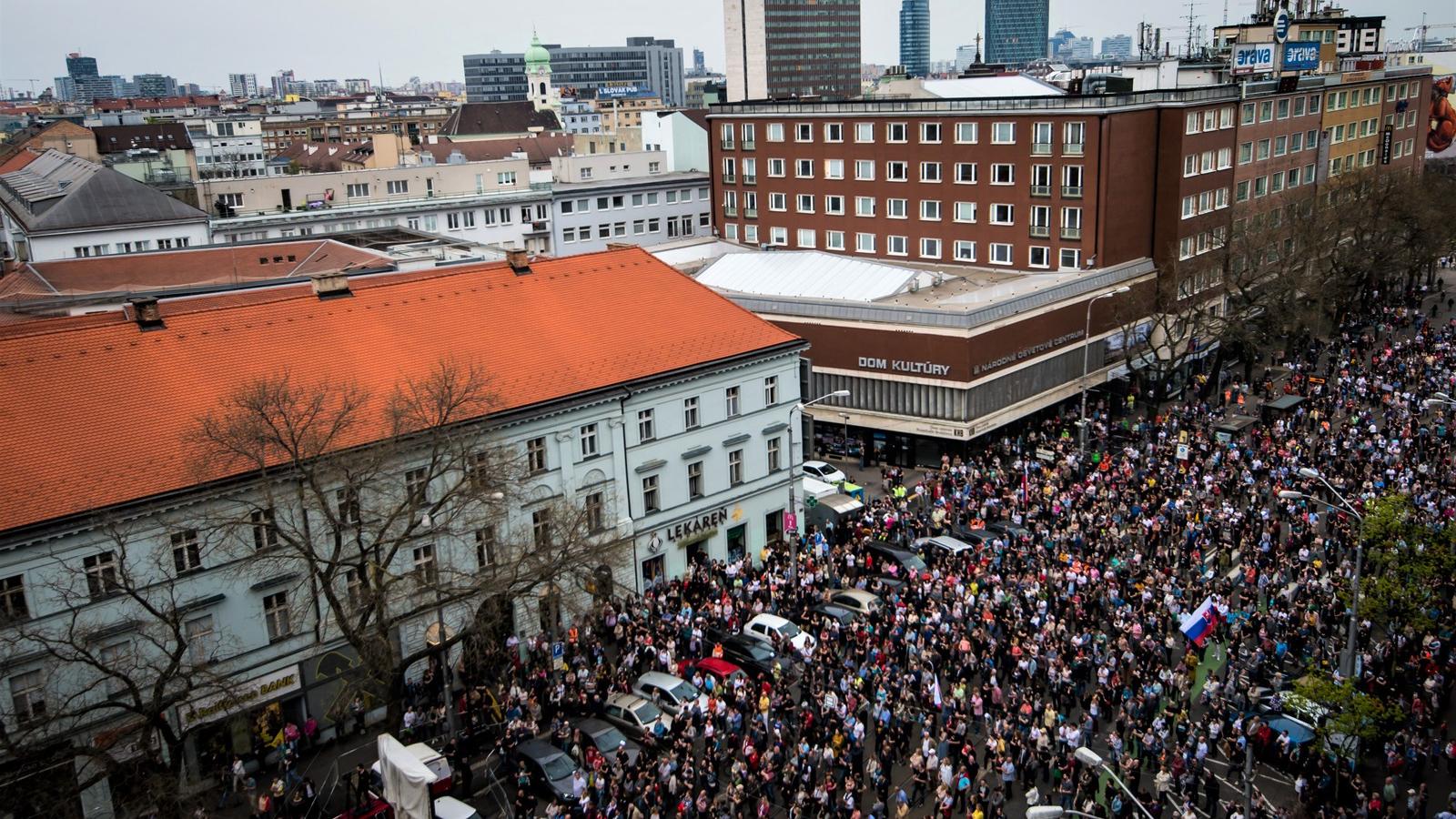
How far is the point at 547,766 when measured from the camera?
30.1m

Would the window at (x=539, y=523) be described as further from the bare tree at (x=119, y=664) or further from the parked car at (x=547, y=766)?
the bare tree at (x=119, y=664)

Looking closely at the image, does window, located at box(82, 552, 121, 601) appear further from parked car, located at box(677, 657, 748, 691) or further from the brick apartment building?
the brick apartment building

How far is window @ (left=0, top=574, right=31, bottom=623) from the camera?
28.1 m

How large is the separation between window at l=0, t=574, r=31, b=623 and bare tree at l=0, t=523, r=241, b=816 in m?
0.31

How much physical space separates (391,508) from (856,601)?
15.1m

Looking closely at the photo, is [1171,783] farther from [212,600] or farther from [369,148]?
[369,148]

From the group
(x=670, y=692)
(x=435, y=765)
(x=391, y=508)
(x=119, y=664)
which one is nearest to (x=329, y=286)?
(x=391, y=508)

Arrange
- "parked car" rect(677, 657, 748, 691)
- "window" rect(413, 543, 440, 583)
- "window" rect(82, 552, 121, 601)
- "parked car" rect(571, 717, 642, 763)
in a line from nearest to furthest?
"window" rect(82, 552, 121, 601) → "parked car" rect(571, 717, 642, 763) → "parked car" rect(677, 657, 748, 691) → "window" rect(413, 543, 440, 583)

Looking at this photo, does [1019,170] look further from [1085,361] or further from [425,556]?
[425,556]

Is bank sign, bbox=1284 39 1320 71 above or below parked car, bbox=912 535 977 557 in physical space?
above

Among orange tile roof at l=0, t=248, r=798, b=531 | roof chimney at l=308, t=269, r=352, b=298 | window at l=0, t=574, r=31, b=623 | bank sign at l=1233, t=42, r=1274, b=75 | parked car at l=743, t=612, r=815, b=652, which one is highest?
bank sign at l=1233, t=42, r=1274, b=75

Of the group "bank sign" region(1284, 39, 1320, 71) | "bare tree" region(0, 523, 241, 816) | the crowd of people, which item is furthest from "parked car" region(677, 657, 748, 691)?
"bank sign" region(1284, 39, 1320, 71)

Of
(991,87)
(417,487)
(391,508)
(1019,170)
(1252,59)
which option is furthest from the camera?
(991,87)

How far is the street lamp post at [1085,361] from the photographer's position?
53.5m
